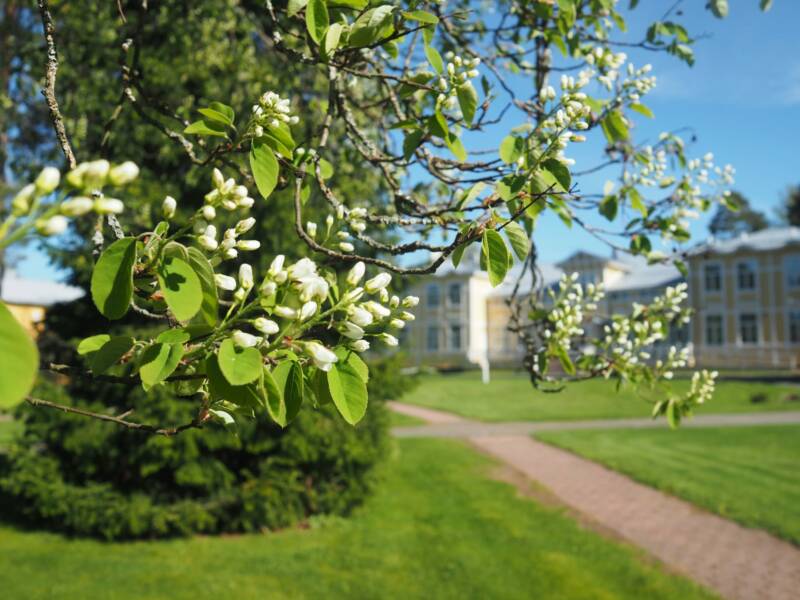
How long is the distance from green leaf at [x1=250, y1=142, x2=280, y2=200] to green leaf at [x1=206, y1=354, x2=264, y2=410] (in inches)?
20.5

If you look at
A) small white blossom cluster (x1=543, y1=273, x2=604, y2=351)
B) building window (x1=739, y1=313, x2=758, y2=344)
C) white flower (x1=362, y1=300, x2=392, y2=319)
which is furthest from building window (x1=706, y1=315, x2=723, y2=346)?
white flower (x1=362, y1=300, x2=392, y2=319)

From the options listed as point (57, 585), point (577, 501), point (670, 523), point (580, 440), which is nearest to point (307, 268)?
point (57, 585)

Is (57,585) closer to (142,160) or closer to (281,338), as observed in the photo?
(142,160)

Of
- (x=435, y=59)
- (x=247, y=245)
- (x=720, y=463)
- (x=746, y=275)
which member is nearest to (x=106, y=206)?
(x=247, y=245)

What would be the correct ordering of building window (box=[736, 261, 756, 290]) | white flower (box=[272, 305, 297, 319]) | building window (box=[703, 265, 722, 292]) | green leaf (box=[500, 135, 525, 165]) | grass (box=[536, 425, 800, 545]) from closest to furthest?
white flower (box=[272, 305, 297, 319])
green leaf (box=[500, 135, 525, 165])
grass (box=[536, 425, 800, 545])
building window (box=[736, 261, 756, 290])
building window (box=[703, 265, 722, 292])

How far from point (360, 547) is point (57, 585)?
→ 3.40 meters

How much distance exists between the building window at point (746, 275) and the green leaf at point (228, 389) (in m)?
44.0

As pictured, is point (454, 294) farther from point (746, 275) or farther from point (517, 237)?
point (517, 237)

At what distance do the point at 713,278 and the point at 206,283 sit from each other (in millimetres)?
44686

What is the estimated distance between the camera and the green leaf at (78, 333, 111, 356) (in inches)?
49.9

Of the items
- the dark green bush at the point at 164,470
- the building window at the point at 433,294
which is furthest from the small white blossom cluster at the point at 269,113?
the building window at the point at 433,294

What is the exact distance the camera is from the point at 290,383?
1.30m

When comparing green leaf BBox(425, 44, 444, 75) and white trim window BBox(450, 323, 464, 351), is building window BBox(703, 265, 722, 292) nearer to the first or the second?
white trim window BBox(450, 323, 464, 351)

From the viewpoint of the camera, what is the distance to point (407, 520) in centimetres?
982
